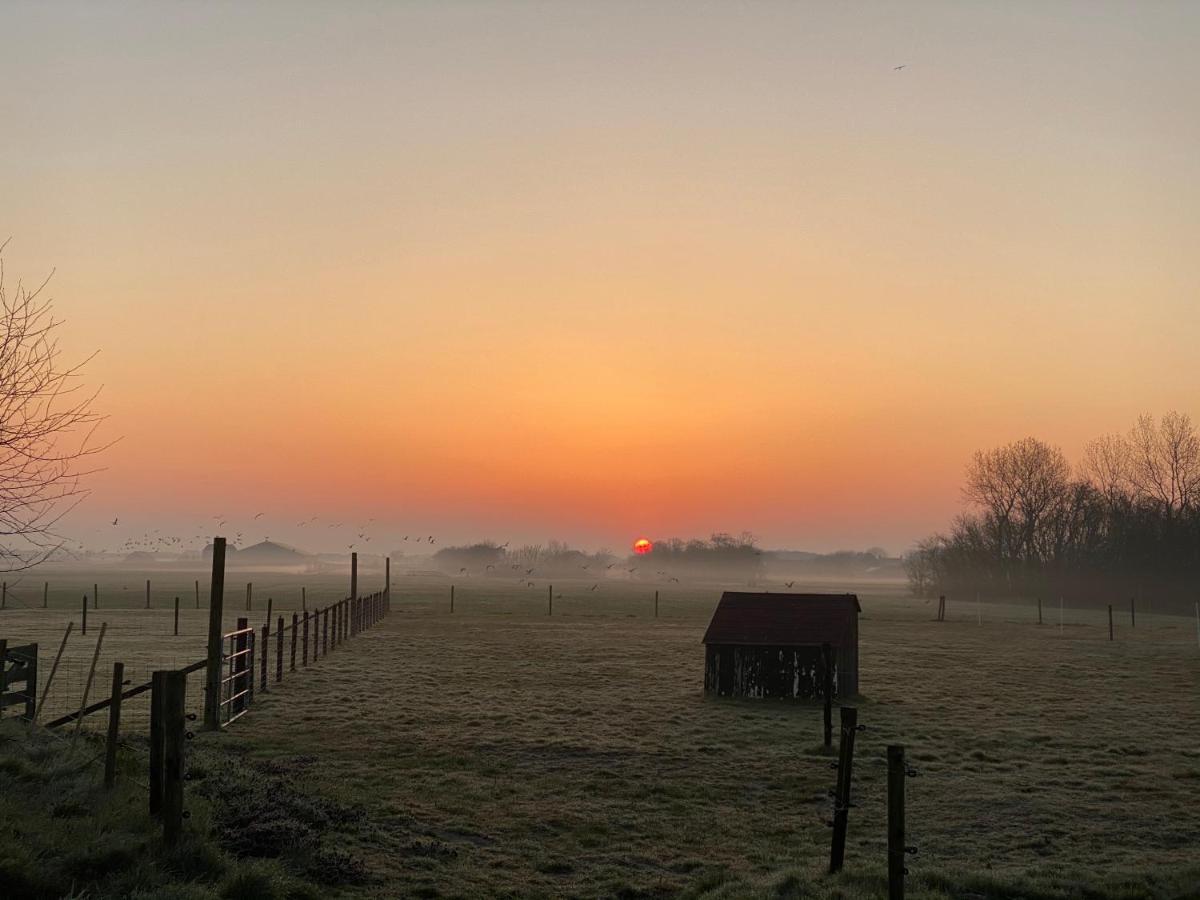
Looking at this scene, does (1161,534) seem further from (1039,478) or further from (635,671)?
(635,671)

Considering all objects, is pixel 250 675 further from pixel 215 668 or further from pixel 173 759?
pixel 173 759

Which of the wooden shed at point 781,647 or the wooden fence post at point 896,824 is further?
the wooden shed at point 781,647

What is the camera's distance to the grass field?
10.8 meters

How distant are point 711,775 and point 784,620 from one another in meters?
9.05

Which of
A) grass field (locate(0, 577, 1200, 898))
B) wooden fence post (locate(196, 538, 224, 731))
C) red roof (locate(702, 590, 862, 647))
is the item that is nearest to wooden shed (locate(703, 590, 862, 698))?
red roof (locate(702, 590, 862, 647))

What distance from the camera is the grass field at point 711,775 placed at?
10781 millimetres

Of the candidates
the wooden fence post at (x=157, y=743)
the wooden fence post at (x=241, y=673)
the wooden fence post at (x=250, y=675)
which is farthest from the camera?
the wooden fence post at (x=250, y=675)

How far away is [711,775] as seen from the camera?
1578cm

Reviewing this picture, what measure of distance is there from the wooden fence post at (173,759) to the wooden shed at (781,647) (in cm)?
1531

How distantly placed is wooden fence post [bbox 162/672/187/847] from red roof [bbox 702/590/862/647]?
50.8ft

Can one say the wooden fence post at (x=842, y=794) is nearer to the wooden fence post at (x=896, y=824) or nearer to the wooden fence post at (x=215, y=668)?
the wooden fence post at (x=896, y=824)

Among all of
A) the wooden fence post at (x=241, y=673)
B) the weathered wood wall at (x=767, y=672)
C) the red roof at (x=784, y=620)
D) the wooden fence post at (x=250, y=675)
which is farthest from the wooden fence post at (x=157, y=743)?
the weathered wood wall at (x=767, y=672)

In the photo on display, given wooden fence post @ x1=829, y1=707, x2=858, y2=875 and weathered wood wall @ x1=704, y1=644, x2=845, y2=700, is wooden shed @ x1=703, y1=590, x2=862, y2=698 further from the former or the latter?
wooden fence post @ x1=829, y1=707, x2=858, y2=875

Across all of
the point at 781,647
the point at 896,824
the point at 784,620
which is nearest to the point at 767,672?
the point at 781,647
